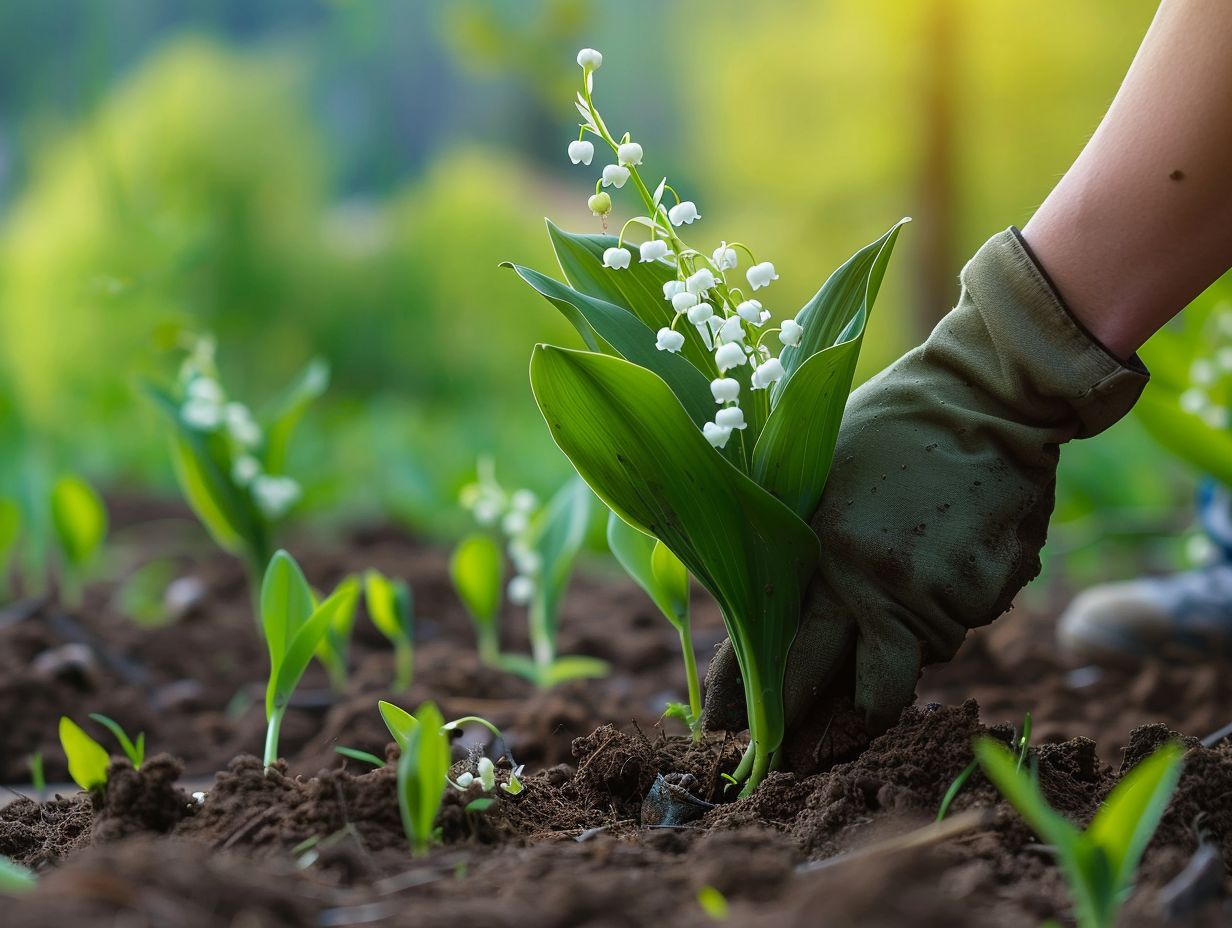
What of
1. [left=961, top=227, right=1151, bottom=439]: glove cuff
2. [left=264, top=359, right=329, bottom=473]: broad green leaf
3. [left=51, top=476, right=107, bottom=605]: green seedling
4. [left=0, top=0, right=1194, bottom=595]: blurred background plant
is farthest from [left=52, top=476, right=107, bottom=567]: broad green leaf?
[left=961, top=227, right=1151, bottom=439]: glove cuff

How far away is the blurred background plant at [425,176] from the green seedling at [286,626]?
223 cm

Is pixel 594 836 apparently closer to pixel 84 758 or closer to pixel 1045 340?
pixel 84 758

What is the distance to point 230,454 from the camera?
6.88 ft

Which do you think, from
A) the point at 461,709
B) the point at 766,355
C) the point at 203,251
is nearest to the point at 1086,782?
the point at 766,355

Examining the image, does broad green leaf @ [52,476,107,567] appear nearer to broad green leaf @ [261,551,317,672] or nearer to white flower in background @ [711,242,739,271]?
broad green leaf @ [261,551,317,672]

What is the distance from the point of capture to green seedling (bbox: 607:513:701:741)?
1.31 metres

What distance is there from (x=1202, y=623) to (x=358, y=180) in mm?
4530

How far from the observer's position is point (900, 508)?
1.14 m

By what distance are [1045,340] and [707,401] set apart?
1.06 ft

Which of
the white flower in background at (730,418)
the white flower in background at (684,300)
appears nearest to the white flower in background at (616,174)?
the white flower in background at (684,300)

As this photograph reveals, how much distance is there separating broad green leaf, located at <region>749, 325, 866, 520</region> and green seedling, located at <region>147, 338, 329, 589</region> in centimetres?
117

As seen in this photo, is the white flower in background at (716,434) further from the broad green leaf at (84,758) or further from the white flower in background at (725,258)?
the broad green leaf at (84,758)

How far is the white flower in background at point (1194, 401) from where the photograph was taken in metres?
2.29

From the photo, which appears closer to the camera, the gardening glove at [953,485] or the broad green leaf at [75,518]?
the gardening glove at [953,485]
